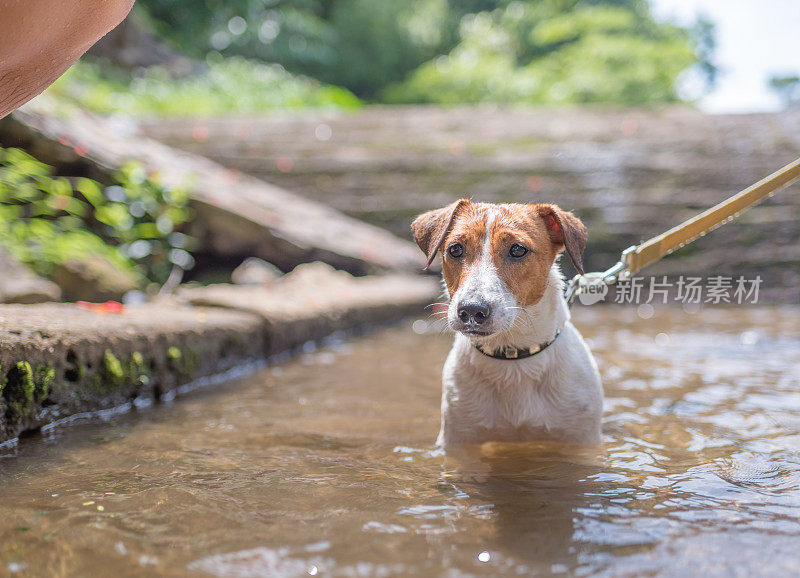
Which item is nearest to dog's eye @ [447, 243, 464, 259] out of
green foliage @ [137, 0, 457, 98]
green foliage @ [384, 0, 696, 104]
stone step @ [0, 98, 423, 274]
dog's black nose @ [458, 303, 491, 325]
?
dog's black nose @ [458, 303, 491, 325]

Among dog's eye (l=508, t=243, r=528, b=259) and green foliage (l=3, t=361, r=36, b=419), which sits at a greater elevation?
dog's eye (l=508, t=243, r=528, b=259)

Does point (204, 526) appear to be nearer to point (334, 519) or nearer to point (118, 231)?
point (334, 519)

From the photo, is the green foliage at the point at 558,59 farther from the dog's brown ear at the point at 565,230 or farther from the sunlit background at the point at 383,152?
the dog's brown ear at the point at 565,230

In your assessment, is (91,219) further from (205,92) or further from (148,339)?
(205,92)

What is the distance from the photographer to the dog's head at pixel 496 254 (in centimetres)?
271

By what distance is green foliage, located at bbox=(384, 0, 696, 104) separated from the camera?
18391mm

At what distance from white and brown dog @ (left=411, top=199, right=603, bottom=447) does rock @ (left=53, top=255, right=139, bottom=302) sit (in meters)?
2.74

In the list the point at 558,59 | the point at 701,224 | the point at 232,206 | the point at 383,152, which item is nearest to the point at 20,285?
the point at 232,206

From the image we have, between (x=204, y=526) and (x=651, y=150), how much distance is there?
325 inches

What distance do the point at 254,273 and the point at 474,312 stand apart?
13.8 feet

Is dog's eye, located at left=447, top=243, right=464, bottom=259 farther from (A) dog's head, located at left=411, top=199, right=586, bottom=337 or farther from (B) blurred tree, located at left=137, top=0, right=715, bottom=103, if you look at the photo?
(B) blurred tree, located at left=137, top=0, right=715, bottom=103

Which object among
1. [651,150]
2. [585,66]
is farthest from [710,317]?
[585,66]

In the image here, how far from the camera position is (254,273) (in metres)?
6.58

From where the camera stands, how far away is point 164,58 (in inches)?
671
